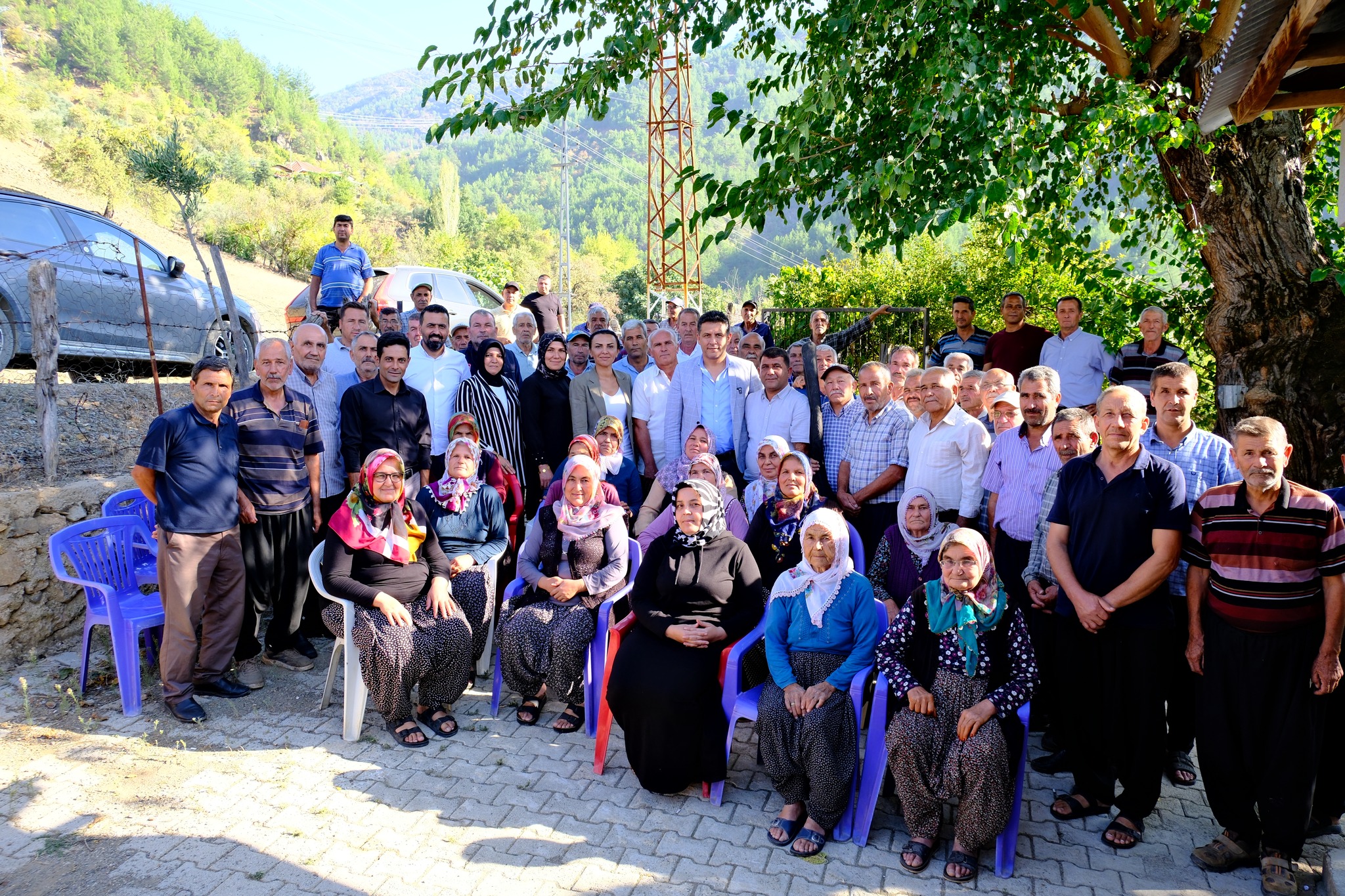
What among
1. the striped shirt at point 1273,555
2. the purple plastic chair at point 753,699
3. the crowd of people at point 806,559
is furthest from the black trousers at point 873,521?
the striped shirt at point 1273,555

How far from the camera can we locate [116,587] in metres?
4.71

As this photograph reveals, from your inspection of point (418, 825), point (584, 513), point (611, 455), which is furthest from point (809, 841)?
point (611, 455)

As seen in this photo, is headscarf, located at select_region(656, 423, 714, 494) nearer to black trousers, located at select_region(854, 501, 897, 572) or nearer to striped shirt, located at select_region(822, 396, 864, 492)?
striped shirt, located at select_region(822, 396, 864, 492)

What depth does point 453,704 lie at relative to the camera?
4.52m

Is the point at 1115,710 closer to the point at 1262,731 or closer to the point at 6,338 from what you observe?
the point at 1262,731

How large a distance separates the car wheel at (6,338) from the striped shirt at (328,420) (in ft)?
8.66

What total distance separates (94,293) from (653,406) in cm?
479

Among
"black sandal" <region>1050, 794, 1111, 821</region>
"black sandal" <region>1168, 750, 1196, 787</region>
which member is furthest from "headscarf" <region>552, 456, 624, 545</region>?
"black sandal" <region>1168, 750, 1196, 787</region>

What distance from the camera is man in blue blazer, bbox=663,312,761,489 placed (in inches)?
219

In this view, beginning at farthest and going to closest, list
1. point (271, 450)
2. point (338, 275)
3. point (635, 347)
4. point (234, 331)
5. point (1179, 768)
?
point (338, 275), point (234, 331), point (635, 347), point (271, 450), point (1179, 768)

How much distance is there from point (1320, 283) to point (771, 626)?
181 inches

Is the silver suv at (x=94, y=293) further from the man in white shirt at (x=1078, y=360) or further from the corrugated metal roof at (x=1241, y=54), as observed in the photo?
the corrugated metal roof at (x=1241, y=54)

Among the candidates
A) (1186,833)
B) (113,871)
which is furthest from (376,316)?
(1186,833)

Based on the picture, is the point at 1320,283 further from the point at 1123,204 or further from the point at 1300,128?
the point at 1123,204
